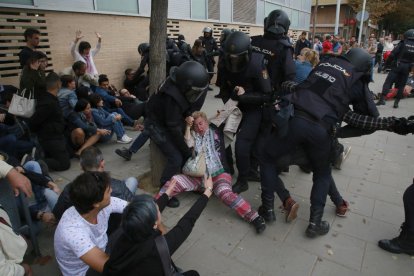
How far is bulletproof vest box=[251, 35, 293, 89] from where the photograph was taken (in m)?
3.87

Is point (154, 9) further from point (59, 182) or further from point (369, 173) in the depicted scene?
point (369, 173)

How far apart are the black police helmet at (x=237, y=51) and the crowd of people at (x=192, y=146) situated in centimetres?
1

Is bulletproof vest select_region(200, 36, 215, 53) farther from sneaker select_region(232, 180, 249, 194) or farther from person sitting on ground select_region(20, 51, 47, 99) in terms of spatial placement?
sneaker select_region(232, 180, 249, 194)

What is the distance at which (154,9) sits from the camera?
136 inches

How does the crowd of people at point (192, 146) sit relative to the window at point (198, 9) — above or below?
below

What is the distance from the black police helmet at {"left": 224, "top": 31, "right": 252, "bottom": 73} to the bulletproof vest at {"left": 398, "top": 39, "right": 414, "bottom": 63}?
5888 millimetres

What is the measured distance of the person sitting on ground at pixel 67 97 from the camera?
4.75 m

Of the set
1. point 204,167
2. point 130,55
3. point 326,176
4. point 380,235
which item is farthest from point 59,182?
point 130,55

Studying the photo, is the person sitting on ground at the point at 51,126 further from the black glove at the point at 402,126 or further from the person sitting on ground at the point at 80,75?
the black glove at the point at 402,126

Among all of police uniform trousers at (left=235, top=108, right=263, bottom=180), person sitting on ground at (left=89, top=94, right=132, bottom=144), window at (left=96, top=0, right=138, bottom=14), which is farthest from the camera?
window at (left=96, top=0, right=138, bottom=14)

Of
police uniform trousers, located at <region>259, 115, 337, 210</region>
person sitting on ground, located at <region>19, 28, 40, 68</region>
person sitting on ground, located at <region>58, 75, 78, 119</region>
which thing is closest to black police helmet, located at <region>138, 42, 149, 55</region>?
person sitting on ground, located at <region>19, 28, 40, 68</region>

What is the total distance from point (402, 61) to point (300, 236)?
6628mm

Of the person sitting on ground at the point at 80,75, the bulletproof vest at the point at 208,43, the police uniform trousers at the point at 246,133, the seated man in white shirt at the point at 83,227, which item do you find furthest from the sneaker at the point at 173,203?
the bulletproof vest at the point at 208,43

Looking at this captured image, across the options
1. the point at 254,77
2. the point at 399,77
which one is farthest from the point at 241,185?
the point at 399,77
